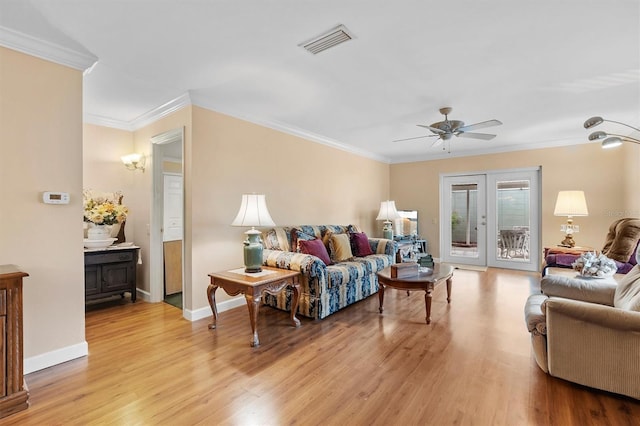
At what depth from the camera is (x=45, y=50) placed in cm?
234

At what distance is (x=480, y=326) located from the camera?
3.17 meters

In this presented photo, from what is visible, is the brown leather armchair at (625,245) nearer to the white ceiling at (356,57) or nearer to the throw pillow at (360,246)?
the white ceiling at (356,57)

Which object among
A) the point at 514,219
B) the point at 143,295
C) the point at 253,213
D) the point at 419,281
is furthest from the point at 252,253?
the point at 514,219

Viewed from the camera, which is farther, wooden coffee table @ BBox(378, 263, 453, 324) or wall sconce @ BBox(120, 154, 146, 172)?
wall sconce @ BBox(120, 154, 146, 172)

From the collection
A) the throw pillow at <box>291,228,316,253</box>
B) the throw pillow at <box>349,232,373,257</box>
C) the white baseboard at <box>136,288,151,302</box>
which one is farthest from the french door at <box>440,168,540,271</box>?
the white baseboard at <box>136,288,151,302</box>

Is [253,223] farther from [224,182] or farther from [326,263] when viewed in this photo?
[326,263]

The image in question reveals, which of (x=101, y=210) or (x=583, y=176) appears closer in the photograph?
(x=101, y=210)

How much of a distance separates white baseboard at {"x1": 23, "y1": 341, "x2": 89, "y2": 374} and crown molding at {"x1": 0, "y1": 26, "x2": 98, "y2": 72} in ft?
7.45

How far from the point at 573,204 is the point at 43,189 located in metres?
6.33

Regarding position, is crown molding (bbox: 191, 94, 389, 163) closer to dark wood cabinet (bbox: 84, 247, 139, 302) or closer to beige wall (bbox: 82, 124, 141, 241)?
beige wall (bbox: 82, 124, 141, 241)

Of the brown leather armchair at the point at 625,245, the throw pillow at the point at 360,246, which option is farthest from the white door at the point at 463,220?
the throw pillow at the point at 360,246

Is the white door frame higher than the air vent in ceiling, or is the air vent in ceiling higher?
the air vent in ceiling

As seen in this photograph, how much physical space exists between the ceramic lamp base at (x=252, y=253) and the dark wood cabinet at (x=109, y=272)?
6.05 feet

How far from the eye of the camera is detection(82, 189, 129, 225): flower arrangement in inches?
144
